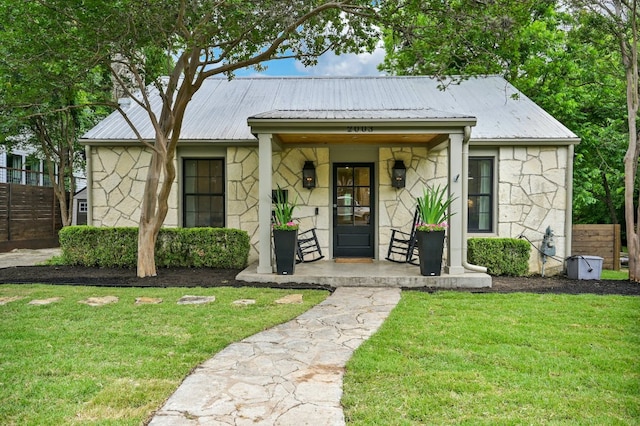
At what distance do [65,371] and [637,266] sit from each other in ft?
26.9

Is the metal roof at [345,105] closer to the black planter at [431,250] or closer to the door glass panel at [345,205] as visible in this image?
the door glass panel at [345,205]

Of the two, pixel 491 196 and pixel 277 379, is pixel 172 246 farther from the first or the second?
pixel 491 196

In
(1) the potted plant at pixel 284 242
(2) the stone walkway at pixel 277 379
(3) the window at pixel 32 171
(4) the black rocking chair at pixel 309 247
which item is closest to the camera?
(2) the stone walkway at pixel 277 379

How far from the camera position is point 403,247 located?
8602 mm

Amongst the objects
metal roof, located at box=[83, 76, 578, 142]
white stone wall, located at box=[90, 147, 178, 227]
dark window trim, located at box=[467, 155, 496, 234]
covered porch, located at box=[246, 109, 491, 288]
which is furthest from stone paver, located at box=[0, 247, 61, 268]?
dark window trim, located at box=[467, 155, 496, 234]

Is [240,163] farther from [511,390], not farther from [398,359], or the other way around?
[511,390]

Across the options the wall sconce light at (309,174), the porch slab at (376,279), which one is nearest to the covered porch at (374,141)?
the porch slab at (376,279)

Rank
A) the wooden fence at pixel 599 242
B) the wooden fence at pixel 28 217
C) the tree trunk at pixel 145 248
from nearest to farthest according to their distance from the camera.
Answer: the tree trunk at pixel 145 248, the wooden fence at pixel 599 242, the wooden fence at pixel 28 217

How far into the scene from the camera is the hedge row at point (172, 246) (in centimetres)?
804

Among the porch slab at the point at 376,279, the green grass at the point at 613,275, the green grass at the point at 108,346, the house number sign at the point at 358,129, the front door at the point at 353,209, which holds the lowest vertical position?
the green grass at the point at 613,275

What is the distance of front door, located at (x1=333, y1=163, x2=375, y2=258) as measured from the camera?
28.6ft

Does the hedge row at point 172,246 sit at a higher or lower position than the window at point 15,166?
lower

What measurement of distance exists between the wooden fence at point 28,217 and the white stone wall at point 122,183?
488 centimetres

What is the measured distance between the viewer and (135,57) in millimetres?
6711
